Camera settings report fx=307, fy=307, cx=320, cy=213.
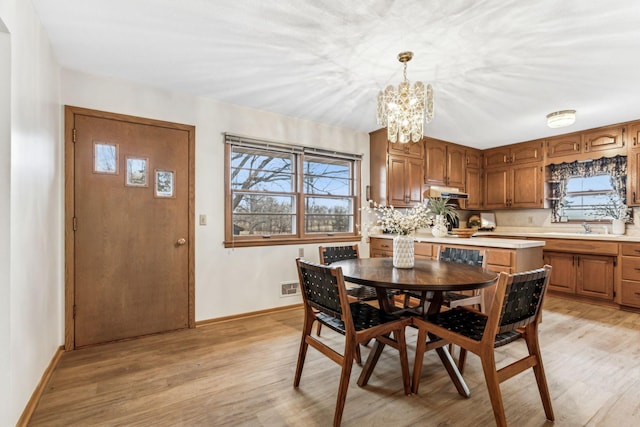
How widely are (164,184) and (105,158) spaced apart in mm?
508

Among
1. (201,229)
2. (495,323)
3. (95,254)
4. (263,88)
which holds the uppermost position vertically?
(263,88)

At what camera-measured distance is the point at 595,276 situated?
3930 millimetres

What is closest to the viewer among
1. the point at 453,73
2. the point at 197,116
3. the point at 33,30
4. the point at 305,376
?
the point at 33,30

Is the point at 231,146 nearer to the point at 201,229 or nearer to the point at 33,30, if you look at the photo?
the point at 201,229

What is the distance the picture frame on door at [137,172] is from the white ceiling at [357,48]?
28.1 inches

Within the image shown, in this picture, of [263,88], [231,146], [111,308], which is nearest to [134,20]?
[263,88]

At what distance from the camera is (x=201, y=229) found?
3.14 meters

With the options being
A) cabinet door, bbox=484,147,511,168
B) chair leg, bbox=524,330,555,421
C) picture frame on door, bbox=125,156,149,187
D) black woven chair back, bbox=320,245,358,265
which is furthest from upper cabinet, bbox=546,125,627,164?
picture frame on door, bbox=125,156,149,187

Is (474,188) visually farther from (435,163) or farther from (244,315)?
(244,315)

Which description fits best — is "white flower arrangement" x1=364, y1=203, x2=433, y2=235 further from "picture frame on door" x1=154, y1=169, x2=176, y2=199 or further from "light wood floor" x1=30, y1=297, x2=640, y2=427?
"picture frame on door" x1=154, y1=169, x2=176, y2=199

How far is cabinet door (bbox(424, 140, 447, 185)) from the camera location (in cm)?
458

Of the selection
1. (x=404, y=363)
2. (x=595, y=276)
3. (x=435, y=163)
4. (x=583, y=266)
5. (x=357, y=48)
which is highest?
(x=357, y=48)

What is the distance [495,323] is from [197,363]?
2.08 meters

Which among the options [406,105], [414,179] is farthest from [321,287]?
[414,179]
